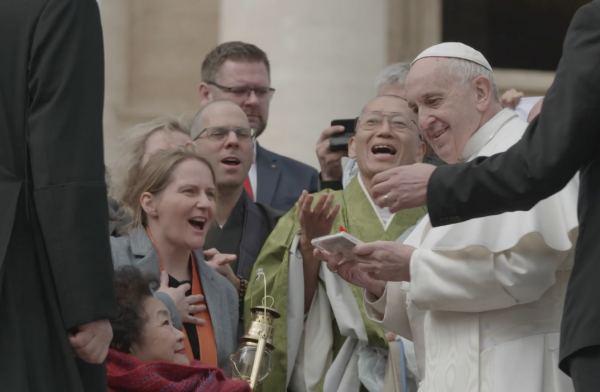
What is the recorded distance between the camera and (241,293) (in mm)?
5941

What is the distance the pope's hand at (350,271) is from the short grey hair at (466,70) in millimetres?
815

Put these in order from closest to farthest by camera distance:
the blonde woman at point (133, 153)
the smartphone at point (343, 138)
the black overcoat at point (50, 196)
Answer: the black overcoat at point (50, 196), the blonde woman at point (133, 153), the smartphone at point (343, 138)

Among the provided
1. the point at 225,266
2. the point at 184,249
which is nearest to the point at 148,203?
the point at 184,249

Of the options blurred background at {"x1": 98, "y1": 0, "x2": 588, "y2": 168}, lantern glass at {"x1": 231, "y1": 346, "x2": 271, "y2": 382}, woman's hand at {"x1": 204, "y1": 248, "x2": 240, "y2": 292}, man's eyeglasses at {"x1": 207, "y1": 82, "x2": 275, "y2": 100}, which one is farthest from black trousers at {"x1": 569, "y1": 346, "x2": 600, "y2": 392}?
blurred background at {"x1": 98, "y1": 0, "x2": 588, "y2": 168}

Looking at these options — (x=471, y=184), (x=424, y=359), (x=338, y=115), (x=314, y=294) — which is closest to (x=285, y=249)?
(x=314, y=294)

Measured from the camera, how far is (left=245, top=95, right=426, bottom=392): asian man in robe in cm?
568

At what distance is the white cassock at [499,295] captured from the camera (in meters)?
4.48

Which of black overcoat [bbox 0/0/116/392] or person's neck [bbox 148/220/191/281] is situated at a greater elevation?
black overcoat [bbox 0/0/116/392]

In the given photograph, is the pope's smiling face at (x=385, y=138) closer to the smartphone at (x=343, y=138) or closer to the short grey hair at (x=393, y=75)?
the smartphone at (x=343, y=138)

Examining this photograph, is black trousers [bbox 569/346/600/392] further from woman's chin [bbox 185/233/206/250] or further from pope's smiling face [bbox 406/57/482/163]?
woman's chin [bbox 185/233/206/250]

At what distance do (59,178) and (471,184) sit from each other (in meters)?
1.21

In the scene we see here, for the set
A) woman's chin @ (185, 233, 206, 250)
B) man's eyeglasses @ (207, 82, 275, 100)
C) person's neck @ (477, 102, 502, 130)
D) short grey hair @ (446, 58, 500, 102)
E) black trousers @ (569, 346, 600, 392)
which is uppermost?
short grey hair @ (446, 58, 500, 102)

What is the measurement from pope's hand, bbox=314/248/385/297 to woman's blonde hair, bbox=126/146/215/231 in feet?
Answer: 3.29

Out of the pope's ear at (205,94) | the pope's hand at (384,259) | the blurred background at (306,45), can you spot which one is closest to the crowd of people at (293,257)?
the pope's hand at (384,259)
